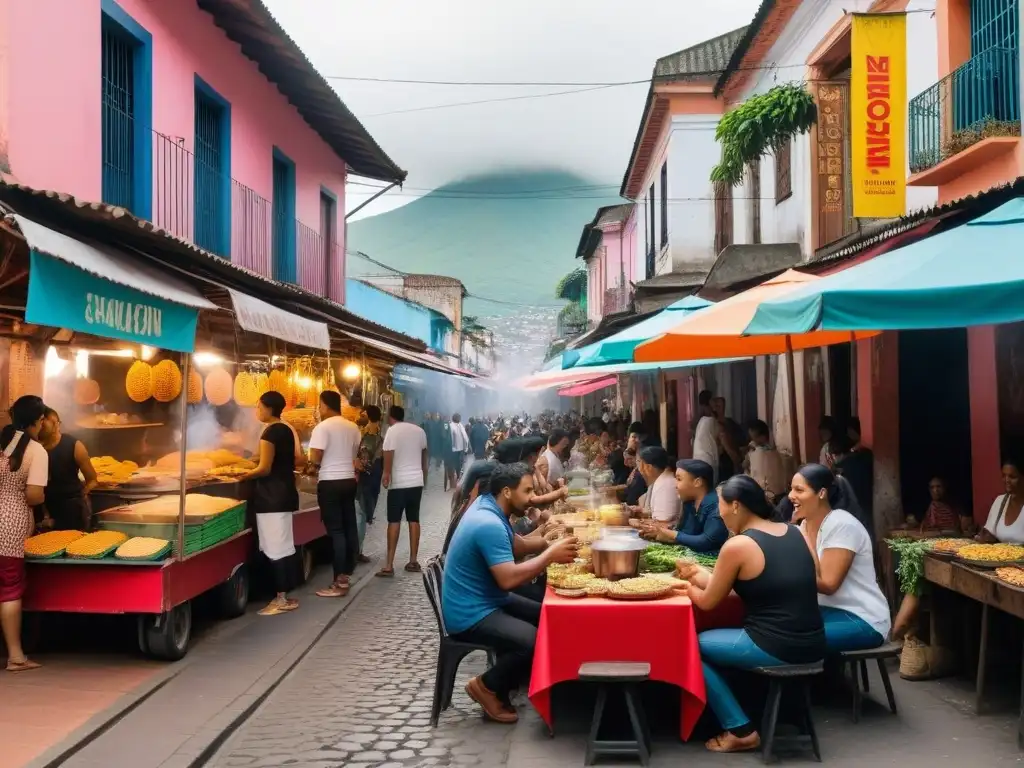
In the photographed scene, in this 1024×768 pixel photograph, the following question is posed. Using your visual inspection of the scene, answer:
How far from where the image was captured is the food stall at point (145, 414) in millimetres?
6066

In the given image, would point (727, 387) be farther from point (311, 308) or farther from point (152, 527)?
point (152, 527)

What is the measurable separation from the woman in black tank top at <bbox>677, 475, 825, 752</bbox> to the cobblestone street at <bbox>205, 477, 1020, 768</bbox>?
0.42 m

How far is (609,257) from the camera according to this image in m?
40.5

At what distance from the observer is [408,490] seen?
→ 11352 millimetres

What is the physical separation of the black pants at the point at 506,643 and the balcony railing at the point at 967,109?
21.4ft

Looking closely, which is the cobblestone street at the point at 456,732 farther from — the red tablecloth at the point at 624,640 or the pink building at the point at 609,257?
the pink building at the point at 609,257

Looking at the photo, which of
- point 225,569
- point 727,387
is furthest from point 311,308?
point 727,387

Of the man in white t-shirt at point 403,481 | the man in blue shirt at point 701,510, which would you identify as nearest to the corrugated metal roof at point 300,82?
the man in white t-shirt at point 403,481

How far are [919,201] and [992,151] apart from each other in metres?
1.98

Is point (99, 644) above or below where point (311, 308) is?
below

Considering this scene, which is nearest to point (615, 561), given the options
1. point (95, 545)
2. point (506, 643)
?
point (506, 643)

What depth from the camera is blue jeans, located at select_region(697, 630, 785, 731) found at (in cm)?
520

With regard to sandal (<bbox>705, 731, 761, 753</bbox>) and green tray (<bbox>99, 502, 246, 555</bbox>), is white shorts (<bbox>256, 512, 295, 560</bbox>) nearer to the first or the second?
green tray (<bbox>99, 502, 246, 555</bbox>)

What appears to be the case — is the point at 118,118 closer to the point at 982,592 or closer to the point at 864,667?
the point at 864,667
